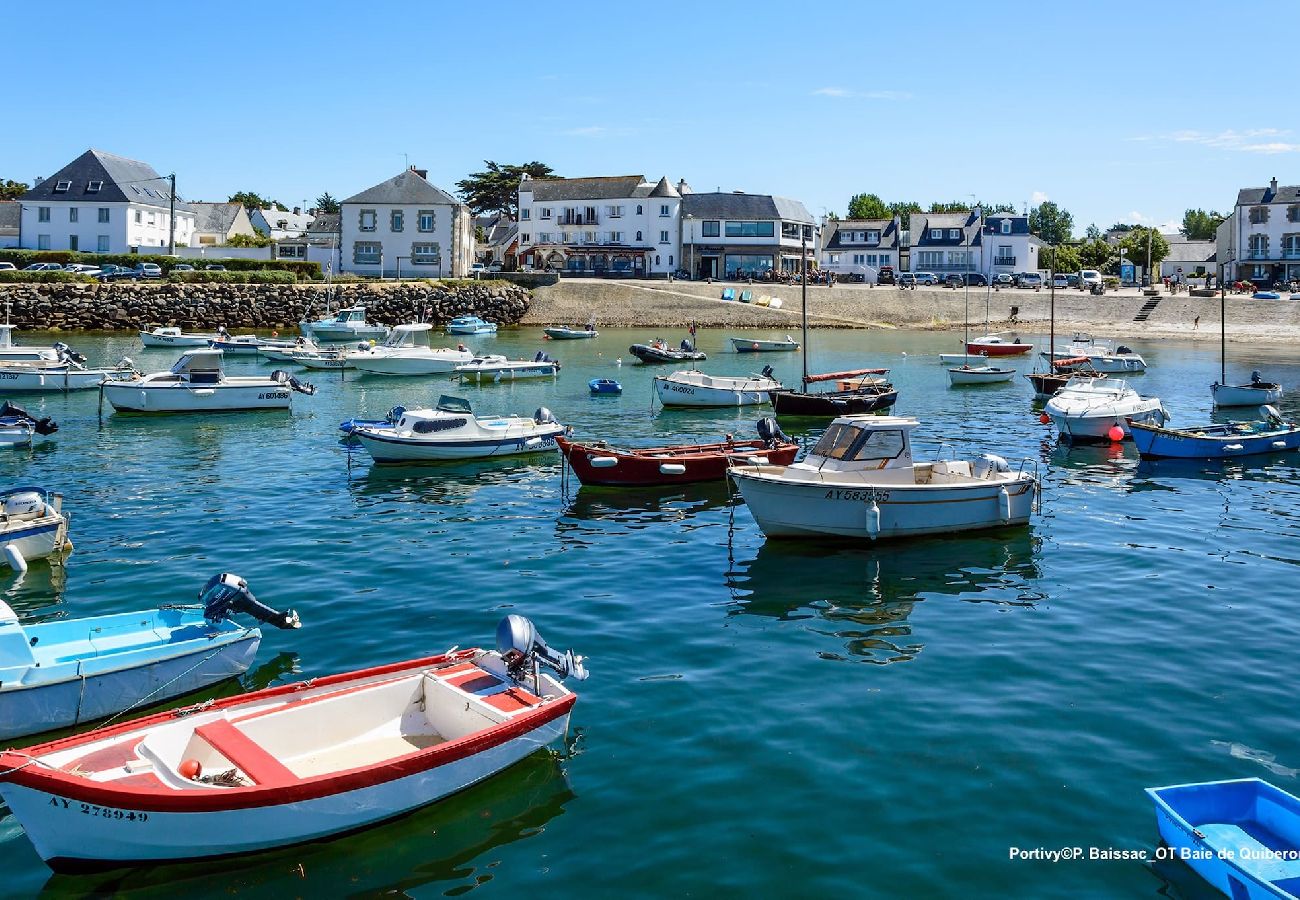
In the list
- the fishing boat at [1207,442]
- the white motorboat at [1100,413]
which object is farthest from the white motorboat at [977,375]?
the fishing boat at [1207,442]

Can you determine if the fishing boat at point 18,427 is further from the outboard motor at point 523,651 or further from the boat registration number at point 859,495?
the outboard motor at point 523,651

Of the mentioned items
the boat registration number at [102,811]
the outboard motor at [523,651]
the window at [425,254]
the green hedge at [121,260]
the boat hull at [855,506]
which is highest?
the window at [425,254]

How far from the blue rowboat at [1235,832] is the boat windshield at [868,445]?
14604 mm

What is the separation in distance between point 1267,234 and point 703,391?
3902 inches

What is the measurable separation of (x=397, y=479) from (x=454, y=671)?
1971cm

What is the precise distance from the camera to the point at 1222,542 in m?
29.0

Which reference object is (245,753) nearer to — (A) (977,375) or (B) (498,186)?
(A) (977,375)

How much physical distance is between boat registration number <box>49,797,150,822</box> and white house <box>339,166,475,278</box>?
103 metres

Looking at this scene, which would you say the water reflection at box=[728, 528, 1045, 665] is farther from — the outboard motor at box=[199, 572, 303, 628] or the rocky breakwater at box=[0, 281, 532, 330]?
the rocky breakwater at box=[0, 281, 532, 330]

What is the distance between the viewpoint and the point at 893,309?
109312 mm

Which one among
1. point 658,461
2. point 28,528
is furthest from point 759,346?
point 28,528

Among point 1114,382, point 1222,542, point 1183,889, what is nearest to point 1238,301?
point 1114,382

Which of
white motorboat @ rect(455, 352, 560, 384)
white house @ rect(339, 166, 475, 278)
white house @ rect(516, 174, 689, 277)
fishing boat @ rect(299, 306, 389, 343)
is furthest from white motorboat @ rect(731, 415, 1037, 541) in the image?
white house @ rect(516, 174, 689, 277)

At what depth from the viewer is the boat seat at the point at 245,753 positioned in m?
13.2
